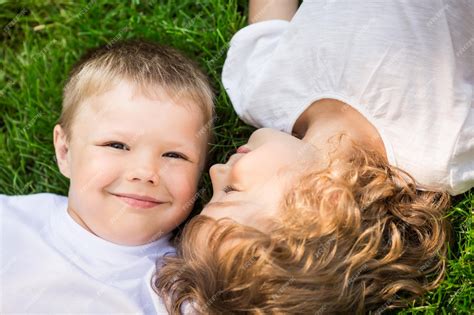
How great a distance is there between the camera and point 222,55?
3316 millimetres

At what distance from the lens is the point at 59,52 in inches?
135

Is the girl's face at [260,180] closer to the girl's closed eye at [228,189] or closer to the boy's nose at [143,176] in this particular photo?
the girl's closed eye at [228,189]

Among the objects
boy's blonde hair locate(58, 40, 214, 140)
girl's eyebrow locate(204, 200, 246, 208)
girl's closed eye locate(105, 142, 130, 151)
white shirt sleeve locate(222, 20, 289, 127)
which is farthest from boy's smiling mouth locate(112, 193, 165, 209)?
white shirt sleeve locate(222, 20, 289, 127)

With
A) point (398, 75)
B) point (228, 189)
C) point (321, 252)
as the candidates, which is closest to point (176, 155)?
point (228, 189)

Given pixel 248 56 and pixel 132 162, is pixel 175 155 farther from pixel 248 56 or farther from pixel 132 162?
pixel 248 56

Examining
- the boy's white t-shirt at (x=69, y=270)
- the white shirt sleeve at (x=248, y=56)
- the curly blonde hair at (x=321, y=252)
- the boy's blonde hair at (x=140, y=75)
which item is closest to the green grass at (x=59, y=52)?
the white shirt sleeve at (x=248, y=56)

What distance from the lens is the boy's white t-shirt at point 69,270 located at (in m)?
2.69

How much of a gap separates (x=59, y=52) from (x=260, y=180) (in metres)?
1.49

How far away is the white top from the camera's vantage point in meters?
2.60

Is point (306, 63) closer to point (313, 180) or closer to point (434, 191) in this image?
point (313, 180)

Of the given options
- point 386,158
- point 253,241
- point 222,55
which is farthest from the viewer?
point 222,55

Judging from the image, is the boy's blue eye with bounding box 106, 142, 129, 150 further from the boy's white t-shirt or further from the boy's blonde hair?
the boy's white t-shirt

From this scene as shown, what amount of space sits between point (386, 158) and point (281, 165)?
0.46m

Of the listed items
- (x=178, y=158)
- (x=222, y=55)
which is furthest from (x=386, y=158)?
(x=222, y=55)
